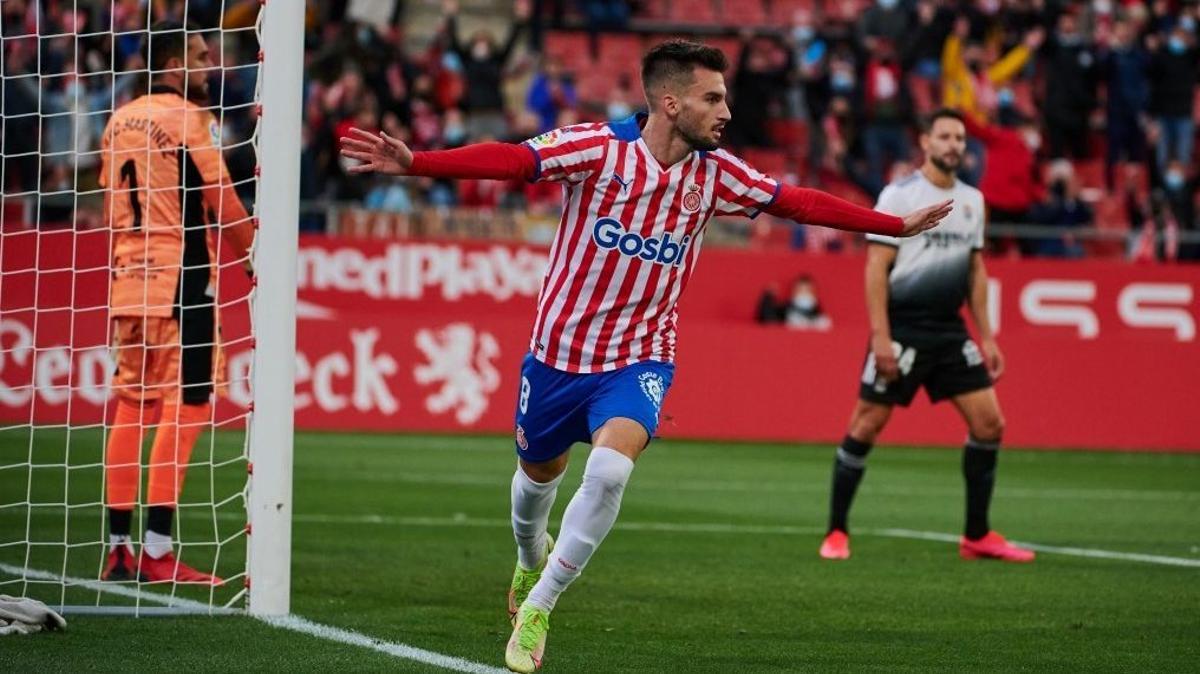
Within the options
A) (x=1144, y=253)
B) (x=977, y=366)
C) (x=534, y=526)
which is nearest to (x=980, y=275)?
(x=977, y=366)

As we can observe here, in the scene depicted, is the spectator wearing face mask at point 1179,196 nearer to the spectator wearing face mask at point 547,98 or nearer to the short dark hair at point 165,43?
the spectator wearing face mask at point 547,98

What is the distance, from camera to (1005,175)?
22328 mm

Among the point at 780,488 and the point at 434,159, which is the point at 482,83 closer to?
the point at 780,488

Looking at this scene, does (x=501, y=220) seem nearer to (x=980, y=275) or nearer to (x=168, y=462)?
(x=980, y=275)

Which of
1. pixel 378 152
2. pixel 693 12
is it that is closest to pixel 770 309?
pixel 693 12

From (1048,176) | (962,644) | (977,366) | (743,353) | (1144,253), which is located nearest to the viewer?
(962,644)

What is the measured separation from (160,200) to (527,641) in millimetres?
3352

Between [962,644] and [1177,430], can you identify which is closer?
[962,644]

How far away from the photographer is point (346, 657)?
6.66 metres

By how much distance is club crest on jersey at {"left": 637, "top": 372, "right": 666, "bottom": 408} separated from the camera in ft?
22.6

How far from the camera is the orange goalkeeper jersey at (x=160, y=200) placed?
8664 millimetres

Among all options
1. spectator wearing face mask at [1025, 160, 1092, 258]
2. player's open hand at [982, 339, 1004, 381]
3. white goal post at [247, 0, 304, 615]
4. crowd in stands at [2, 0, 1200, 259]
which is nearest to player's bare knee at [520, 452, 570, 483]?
white goal post at [247, 0, 304, 615]

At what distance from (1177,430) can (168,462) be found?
44.6 ft

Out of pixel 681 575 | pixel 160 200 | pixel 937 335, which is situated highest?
pixel 160 200
